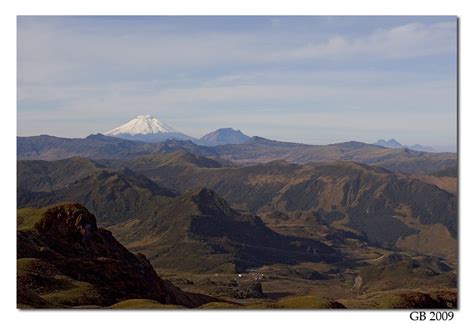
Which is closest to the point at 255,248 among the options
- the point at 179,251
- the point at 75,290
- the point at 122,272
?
the point at 179,251

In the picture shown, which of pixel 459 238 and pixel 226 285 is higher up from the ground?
pixel 459 238
